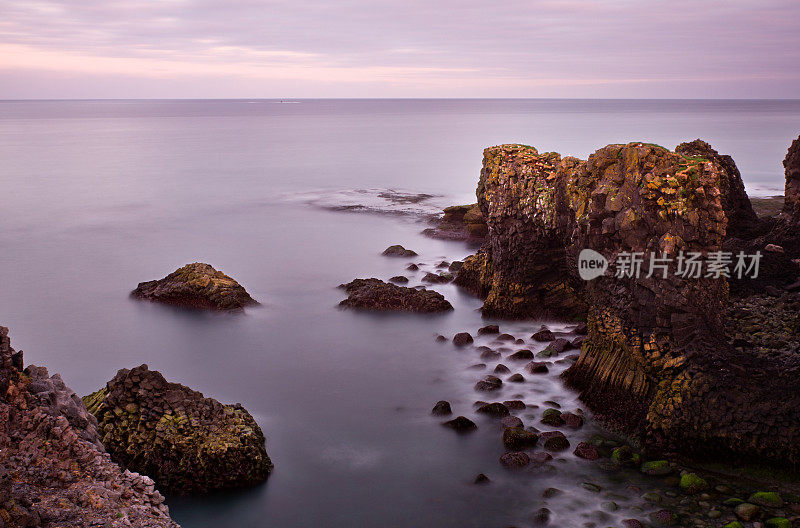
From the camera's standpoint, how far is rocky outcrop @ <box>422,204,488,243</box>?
33719 mm

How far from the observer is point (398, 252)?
103ft

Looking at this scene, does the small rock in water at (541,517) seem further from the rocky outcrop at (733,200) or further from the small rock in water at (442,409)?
the rocky outcrop at (733,200)

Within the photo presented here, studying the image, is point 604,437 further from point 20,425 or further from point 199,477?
point 20,425

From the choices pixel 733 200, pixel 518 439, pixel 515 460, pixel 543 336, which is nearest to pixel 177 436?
pixel 515 460

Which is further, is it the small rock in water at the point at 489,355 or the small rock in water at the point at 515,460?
the small rock in water at the point at 489,355

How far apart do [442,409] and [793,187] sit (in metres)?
15.8

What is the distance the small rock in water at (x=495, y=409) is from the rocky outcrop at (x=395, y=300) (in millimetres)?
7402

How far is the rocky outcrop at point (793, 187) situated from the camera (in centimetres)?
2383

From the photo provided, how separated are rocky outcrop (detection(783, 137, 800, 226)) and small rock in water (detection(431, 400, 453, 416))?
47.8ft

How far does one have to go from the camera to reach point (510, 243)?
2161cm

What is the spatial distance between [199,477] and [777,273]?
57.1ft

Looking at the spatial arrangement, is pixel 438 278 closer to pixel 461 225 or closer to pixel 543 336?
pixel 543 336

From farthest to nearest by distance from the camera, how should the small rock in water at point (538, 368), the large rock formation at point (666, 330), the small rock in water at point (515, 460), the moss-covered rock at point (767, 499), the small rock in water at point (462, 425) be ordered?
the small rock in water at point (538, 368), the small rock in water at point (462, 425), the small rock in water at point (515, 460), the large rock formation at point (666, 330), the moss-covered rock at point (767, 499)

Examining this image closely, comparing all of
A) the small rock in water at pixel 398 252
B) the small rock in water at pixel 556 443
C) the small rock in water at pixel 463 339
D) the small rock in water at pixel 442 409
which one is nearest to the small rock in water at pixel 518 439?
the small rock in water at pixel 556 443
